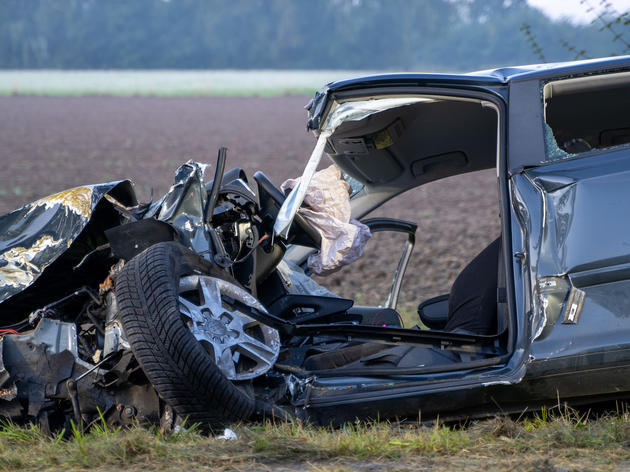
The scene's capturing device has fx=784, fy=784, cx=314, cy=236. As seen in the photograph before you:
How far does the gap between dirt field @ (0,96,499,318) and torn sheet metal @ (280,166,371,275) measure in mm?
3369

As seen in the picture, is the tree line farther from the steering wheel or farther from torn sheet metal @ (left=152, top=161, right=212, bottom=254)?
torn sheet metal @ (left=152, top=161, right=212, bottom=254)

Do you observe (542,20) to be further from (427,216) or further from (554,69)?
(554,69)

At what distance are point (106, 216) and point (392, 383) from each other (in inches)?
68.3

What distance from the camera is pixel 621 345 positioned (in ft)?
10.2

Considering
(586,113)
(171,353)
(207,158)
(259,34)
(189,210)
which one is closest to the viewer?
(171,353)

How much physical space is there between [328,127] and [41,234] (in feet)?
5.07

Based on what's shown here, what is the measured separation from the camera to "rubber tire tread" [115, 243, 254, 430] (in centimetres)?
315

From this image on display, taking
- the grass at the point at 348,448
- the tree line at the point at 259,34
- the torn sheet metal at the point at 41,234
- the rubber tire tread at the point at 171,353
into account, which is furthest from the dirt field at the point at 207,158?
the tree line at the point at 259,34

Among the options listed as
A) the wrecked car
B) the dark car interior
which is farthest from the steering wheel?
the dark car interior

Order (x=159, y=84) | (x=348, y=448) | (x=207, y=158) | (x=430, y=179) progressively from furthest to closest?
(x=159, y=84)
(x=207, y=158)
(x=430, y=179)
(x=348, y=448)

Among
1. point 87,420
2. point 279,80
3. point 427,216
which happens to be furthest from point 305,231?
point 279,80

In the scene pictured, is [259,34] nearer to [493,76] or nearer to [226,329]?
[493,76]

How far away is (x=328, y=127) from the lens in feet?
12.6

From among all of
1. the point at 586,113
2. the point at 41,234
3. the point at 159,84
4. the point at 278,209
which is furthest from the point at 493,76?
the point at 159,84
